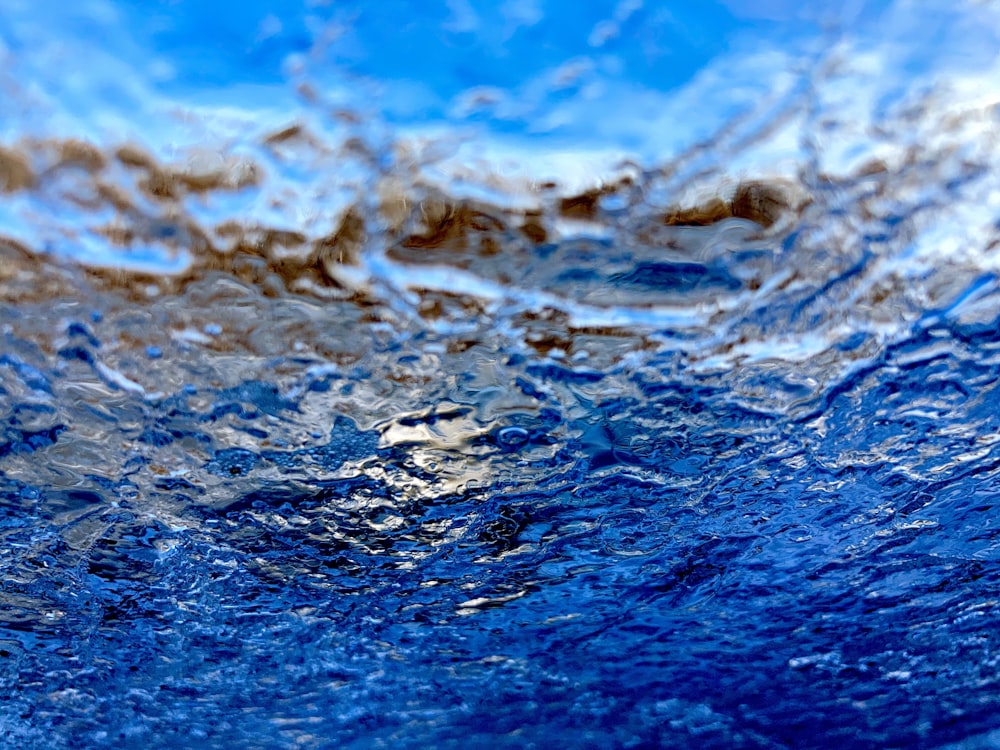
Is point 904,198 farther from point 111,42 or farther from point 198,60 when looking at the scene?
point 111,42

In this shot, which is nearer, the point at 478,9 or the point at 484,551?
the point at 478,9

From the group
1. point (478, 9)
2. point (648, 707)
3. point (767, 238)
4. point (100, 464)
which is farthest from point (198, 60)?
point (648, 707)

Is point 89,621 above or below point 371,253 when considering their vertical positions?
above

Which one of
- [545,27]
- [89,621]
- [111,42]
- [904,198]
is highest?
[89,621]

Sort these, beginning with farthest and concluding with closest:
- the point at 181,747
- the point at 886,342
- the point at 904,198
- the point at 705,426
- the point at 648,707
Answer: the point at 181,747 < the point at 648,707 < the point at 705,426 < the point at 886,342 < the point at 904,198

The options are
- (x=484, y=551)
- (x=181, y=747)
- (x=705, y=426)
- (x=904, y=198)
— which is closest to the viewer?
(x=904, y=198)

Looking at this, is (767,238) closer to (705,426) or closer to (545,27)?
(545,27)

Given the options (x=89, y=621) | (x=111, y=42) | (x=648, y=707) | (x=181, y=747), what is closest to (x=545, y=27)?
(x=111, y=42)
